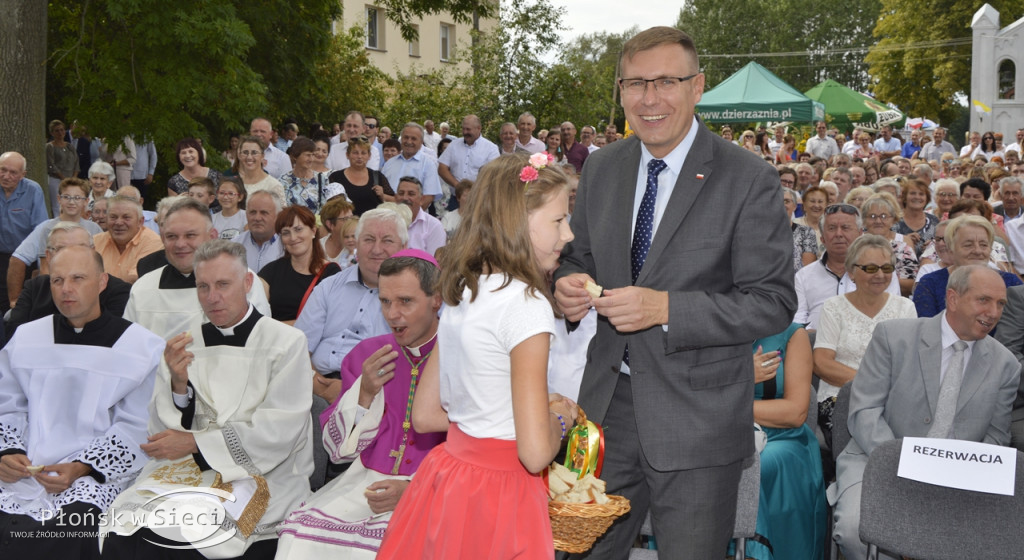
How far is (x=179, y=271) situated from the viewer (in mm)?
5188

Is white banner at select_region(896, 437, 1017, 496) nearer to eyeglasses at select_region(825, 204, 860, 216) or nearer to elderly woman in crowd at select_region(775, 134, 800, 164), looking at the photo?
eyeglasses at select_region(825, 204, 860, 216)

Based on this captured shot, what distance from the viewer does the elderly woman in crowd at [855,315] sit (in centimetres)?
516

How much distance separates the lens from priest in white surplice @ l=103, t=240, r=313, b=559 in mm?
3787

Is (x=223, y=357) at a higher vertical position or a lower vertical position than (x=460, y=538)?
higher

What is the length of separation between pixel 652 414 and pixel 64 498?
2774 millimetres

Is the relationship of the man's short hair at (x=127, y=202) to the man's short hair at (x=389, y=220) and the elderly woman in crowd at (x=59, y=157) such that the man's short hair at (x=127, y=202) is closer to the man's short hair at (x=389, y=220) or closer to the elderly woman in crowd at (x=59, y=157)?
the man's short hair at (x=389, y=220)

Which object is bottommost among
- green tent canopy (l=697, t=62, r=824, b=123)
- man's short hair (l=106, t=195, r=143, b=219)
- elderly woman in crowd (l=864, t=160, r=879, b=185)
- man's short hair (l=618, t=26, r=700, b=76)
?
man's short hair (l=106, t=195, r=143, b=219)

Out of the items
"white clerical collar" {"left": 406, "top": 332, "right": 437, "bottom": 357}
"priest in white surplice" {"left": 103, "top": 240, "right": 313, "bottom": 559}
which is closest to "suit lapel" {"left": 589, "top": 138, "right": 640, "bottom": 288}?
"white clerical collar" {"left": 406, "top": 332, "right": 437, "bottom": 357}

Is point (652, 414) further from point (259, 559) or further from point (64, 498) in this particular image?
point (64, 498)

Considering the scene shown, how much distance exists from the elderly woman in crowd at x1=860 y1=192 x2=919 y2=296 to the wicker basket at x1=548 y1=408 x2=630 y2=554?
562cm

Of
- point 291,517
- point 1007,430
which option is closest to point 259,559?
point 291,517

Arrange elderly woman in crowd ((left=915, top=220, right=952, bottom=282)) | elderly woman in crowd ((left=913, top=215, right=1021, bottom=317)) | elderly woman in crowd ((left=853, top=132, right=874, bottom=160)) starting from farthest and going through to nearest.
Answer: elderly woman in crowd ((left=853, top=132, right=874, bottom=160)), elderly woman in crowd ((left=915, top=220, right=952, bottom=282)), elderly woman in crowd ((left=913, top=215, right=1021, bottom=317))

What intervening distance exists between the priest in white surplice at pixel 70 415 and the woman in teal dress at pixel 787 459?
285 cm

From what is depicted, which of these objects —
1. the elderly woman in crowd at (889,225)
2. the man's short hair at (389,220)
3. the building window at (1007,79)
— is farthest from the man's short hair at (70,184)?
the building window at (1007,79)
